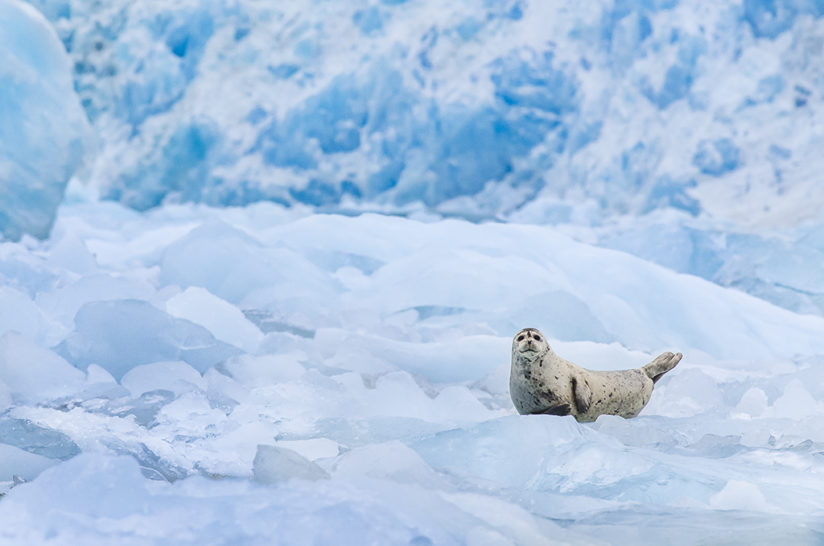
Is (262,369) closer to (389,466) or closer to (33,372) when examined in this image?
(33,372)

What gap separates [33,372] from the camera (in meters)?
2.08

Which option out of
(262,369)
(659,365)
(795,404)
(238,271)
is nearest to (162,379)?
(262,369)

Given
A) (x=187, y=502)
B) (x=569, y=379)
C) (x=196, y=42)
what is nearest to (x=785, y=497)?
(x=569, y=379)

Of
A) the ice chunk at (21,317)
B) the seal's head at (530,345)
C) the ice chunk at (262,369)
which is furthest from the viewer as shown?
the ice chunk at (21,317)

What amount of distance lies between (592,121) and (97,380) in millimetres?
8219

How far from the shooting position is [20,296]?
8.57 ft

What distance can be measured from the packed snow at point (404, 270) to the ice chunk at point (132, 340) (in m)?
0.01

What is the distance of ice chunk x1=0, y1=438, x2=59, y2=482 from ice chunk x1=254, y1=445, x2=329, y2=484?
1.50 feet

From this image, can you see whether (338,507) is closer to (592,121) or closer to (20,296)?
(20,296)

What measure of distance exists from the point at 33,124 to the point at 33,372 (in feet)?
11.0

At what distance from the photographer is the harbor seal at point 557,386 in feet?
5.86

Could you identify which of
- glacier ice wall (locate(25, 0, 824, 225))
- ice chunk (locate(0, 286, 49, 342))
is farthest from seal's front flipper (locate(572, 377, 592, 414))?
glacier ice wall (locate(25, 0, 824, 225))

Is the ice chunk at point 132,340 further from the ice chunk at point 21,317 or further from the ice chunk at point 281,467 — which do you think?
the ice chunk at point 281,467

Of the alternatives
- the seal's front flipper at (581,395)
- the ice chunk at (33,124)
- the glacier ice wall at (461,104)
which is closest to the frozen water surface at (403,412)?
the seal's front flipper at (581,395)
